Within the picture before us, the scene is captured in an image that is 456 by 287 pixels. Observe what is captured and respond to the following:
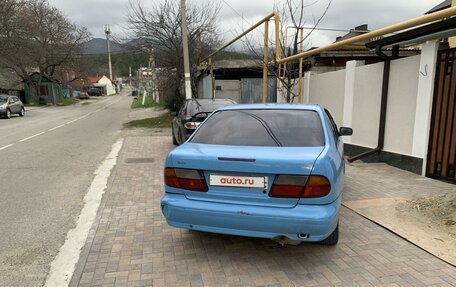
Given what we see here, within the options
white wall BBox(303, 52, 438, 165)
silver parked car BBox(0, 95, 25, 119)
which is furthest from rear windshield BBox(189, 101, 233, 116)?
silver parked car BBox(0, 95, 25, 119)

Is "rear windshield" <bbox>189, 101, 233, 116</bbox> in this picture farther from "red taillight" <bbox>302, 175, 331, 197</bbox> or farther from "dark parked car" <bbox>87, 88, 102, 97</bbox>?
"dark parked car" <bbox>87, 88, 102, 97</bbox>

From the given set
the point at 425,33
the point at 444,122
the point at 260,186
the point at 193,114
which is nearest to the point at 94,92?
the point at 193,114

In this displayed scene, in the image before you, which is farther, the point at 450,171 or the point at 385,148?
the point at 385,148

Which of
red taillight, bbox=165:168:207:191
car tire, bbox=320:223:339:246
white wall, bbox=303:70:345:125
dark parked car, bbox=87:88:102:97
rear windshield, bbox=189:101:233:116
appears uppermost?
white wall, bbox=303:70:345:125

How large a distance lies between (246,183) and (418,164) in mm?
4834

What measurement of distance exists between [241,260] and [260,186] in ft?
2.81

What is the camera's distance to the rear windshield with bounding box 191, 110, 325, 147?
3754 millimetres

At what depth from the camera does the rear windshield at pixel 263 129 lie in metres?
3.75

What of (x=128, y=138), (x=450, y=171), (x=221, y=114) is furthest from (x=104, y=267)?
(x=128, y=138)

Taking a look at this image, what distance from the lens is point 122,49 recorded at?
63.5ft

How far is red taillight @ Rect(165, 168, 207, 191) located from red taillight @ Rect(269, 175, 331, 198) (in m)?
0.72

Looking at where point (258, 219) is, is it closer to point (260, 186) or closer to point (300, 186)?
point (260, 186)

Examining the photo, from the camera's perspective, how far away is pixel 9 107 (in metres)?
24.1

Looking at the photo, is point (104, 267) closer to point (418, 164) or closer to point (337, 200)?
point (337, 200)
